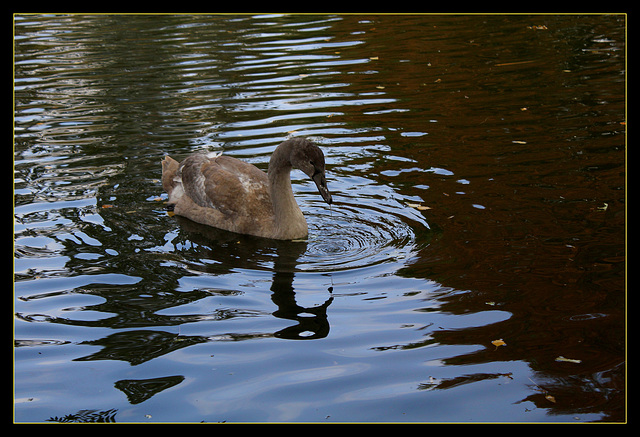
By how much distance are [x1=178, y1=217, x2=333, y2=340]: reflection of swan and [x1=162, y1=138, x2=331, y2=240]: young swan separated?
0.55 ft

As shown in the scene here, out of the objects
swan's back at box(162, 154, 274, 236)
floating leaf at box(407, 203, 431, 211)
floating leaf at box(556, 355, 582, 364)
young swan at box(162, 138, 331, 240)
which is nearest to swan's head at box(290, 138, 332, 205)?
young swan at box(162, 138, 331, 240)

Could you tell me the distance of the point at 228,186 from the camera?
10.2m

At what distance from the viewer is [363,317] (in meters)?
7.38

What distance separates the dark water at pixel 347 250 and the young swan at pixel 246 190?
0.29 metres

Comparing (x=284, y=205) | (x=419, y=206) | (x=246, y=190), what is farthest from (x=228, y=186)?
(x=419, y=206)

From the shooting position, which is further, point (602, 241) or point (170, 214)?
point (170, 214)

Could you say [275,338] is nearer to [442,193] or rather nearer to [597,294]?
[597,294]

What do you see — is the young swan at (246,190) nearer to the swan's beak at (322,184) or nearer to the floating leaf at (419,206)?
the swan's beak at (322,184)

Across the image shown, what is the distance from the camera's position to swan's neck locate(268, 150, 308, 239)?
934 centimetres

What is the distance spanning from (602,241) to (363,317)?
310 centimetres

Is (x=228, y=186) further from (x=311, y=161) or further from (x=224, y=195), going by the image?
(x=311, y=161)

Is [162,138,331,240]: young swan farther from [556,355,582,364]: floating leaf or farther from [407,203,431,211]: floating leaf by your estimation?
[556,355,582,364]: floating leaf

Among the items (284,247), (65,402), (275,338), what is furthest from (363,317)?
(65,402)

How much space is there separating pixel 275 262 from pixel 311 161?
1.32 meters
